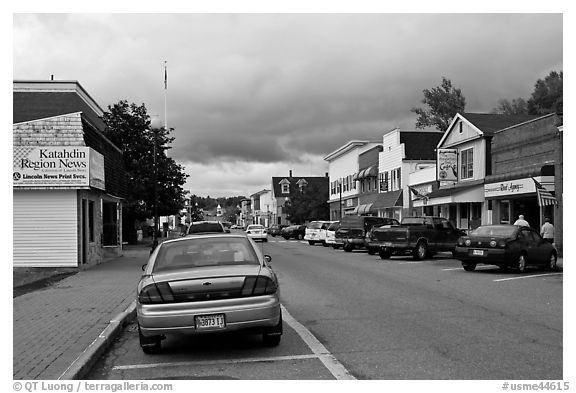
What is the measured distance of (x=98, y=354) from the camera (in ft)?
25.6

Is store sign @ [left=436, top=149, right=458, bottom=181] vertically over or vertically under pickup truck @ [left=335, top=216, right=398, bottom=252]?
over

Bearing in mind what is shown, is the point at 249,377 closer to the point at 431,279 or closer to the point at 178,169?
the point at 431,279

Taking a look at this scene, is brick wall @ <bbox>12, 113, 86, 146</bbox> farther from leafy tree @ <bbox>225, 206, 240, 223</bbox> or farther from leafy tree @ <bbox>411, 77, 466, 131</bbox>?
leafy tree @ <bbox>225, 206, 240, 223</bbox>

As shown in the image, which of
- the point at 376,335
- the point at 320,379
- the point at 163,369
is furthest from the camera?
the point at 376,335

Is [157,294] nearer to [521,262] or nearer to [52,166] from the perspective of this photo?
[52,166]

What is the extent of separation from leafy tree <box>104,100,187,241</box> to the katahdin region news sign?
667 inches

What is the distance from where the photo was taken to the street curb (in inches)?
263

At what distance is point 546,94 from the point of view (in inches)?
2221

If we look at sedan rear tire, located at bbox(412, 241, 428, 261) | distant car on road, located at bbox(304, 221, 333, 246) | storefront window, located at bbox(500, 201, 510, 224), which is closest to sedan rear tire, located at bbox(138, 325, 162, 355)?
sedan rear tire, located at bbox(412, 241, 428, 261)

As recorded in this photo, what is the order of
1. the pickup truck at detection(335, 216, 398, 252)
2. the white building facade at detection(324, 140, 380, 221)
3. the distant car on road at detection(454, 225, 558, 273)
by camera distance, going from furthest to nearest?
1. the white building facade at detection(324, 140, 380, 221)
2. the pickup truck at detection(335, 216, 398, 252)
3. the distant car on road at detection(454, 225, 558, 273)

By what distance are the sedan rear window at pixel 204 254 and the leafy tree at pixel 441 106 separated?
Result: 60998 mm

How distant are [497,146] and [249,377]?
29286 millimetres

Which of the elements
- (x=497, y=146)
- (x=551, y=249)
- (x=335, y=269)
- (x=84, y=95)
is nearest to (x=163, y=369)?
(x=335, y=269)

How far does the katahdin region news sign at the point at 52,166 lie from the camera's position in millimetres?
19234
